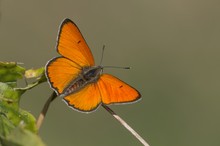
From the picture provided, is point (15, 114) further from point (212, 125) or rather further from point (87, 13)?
point (87, 13)

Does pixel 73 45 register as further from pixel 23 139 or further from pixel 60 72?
pixel 23 139

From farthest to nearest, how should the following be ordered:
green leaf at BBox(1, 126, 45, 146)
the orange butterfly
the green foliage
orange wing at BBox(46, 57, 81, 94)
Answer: the orange butterfly < orange wing at BBox(46, 57, 81, 94) < the green foliage < green leaf at BBox(1, 126, 45, 146)

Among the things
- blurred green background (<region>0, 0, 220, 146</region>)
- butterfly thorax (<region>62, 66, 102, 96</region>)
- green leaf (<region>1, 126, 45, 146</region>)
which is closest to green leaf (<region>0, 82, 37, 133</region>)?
green leaf (<region>1, 126, 45, 146</region>)

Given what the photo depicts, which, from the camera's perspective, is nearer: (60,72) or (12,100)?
(12,100)

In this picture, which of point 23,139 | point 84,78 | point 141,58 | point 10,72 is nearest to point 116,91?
point 84,78

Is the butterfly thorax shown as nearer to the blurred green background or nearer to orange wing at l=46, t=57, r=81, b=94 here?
orange wing at l=46, t=57, r=81, b=94

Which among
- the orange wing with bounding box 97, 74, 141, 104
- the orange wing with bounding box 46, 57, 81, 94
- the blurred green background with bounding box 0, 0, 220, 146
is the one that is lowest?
the blurred green background with bounding box 0, 0, 220, 146

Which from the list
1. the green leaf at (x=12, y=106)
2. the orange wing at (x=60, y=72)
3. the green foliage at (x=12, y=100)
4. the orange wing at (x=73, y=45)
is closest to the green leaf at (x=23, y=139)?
the green foliage at (x=12, y=100)
